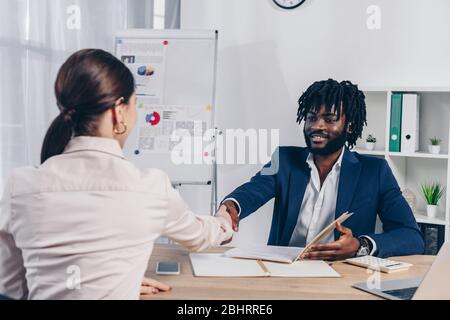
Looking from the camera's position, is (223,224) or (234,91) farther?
(234,91)

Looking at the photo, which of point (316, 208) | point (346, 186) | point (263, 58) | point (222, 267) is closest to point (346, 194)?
point (346, 186)

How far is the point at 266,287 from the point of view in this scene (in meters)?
1.29

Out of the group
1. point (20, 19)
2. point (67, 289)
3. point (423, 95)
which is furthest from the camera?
point (423, 95)

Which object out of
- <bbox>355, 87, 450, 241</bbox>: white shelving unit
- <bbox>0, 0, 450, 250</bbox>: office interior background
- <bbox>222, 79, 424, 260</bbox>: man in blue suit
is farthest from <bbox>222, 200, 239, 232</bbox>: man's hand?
<bbox>355, 87, 450, 241</bbox>: white shelving unit

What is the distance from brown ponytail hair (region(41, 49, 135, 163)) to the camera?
3.54ft

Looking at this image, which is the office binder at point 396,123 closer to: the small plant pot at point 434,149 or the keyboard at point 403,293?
the small plant pot at point 434,149

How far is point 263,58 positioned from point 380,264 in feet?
7.11

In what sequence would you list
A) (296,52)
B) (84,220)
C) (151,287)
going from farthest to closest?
(296,52) → (151,287) → (84,220)

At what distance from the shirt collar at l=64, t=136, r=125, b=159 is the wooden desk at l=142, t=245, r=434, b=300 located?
1.17ft

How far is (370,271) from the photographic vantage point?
4.88 ft

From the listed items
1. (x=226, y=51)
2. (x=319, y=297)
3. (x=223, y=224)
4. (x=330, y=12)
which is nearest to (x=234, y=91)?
(x=226, y=51)

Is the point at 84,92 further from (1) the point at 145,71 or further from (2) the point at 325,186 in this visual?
(1) the point at 145,71
